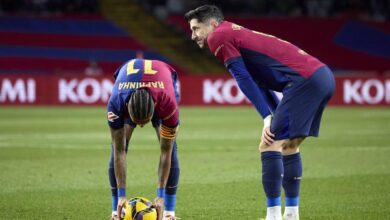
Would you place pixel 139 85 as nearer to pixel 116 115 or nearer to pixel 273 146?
pixel 116 115

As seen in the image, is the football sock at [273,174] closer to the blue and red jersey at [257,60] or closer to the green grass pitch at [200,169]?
the blue and red jersey at [257,60]

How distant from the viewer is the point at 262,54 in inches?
285

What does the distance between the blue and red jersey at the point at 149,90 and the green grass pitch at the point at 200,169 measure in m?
1.45

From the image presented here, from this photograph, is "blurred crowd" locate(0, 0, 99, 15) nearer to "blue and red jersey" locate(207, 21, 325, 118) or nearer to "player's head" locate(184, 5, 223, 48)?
"player's head" locate(184, 5, 223, 48)

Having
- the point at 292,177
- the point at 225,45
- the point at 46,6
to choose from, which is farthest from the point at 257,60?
the point at 46,6

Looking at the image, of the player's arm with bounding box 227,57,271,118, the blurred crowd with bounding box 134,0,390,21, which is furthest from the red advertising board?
the player's arm with bounding box 227,57,271,118

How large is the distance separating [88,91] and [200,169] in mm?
16081

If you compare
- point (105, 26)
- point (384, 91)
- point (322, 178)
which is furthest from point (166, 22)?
point (322, 178)

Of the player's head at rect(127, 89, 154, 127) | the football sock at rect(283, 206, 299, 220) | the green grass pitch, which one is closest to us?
the player's head at rect(127, 89, 154, 127)

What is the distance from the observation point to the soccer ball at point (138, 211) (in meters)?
7.38

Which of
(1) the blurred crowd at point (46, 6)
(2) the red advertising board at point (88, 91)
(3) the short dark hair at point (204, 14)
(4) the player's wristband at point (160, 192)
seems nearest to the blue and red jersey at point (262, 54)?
(3) the short dark hair at point (204, 14)

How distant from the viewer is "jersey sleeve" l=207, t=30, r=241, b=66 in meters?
7.14

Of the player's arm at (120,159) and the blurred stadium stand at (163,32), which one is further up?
the player's arm at (120,159)

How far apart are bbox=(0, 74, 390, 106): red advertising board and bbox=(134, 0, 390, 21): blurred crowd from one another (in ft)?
19.4
